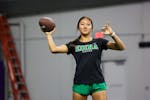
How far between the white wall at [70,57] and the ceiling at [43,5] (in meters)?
0.09

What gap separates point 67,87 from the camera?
683 centimetres

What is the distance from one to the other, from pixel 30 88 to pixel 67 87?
866mm

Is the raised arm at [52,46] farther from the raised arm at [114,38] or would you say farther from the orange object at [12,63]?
the orange object at [12,63]

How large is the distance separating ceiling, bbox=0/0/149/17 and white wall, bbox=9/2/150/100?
90 millimetres

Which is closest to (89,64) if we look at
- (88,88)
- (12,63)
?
(88,88)

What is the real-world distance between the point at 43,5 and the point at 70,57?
46.2 inches

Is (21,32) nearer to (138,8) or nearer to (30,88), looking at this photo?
(30,88)

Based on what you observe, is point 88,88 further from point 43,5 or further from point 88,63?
point 43,5

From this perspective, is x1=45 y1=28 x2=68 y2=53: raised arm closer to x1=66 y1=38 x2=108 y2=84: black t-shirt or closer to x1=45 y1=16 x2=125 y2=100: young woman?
x1=45 y1=16 x2=125 y2=100: young woman

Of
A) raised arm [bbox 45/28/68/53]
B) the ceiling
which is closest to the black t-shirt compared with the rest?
raised arm [bbox 45/28/68/53]

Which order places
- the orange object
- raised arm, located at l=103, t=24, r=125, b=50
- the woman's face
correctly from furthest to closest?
the orange object → the woman's face → raised arm, located at l=103, t=24, r=125, b=50

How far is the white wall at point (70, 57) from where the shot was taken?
6.21 meters

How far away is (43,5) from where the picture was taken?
7043mm

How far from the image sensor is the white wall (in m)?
6.21
